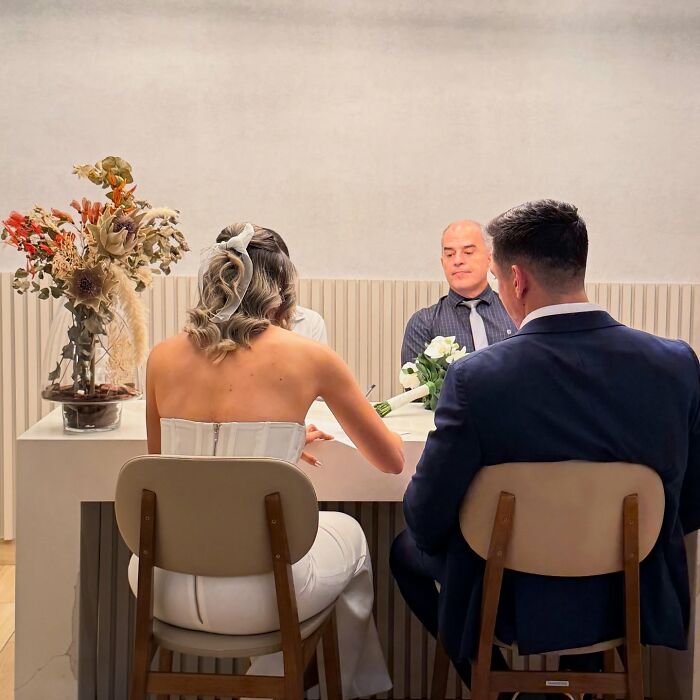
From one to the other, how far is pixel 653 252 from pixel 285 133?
2.37 m

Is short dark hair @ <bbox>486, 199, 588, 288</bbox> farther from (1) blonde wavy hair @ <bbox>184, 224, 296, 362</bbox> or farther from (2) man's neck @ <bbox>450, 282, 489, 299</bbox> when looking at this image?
(2) man's neck @ <bbox>450, 282, 489, 299</bbox>

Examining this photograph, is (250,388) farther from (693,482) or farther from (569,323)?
(693,482)

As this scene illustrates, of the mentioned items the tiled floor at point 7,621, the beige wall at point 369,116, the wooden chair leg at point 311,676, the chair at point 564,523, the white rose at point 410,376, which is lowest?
the tiled floor at point 7,621

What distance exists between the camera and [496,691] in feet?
6.52

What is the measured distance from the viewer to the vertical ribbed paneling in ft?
16.0

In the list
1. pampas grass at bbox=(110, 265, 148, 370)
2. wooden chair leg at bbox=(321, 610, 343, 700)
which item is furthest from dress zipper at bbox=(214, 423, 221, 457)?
wooden chair leg at bbox=(321, 610, 343, 700)

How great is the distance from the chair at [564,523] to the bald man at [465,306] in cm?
254

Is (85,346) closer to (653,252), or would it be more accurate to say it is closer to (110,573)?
(110,573)

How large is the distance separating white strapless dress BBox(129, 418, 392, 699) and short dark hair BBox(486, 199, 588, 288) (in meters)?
0.71

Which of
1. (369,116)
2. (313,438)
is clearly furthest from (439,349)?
(369,116)

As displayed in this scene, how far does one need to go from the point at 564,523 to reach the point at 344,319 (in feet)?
10.8

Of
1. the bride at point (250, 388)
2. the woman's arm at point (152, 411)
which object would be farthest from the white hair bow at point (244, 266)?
the woman's arm at point (152, 411)

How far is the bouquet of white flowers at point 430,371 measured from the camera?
2842 millimetres

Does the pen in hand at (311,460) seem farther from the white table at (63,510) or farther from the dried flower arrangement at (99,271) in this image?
the dried flower arrangement at (99,271)
